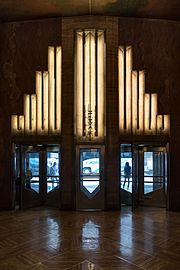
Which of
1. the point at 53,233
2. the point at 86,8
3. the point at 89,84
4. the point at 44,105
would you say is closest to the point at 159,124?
the point at 89,84

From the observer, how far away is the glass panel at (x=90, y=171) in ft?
27.0

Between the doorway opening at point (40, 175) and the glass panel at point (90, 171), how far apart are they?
37.5 inches

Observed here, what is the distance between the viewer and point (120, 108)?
27.2 feet

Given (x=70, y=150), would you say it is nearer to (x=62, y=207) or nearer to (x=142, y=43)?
(x=62, y=207)

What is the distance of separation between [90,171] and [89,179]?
227mm

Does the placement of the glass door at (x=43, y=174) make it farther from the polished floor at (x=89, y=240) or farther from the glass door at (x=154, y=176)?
the glass door at (x=154, y=176)

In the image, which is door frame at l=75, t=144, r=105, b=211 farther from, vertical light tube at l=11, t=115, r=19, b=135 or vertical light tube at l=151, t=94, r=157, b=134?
vertical light tube at l=11, t=115, r=19, b=135

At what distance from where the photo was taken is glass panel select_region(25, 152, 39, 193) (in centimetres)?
873

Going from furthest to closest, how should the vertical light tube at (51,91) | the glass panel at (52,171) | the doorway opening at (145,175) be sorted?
the glass panel at (52,171)
the doorway opening at (145,175)
the vertical light tube at (51,91)

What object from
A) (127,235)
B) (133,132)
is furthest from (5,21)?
(127,235)

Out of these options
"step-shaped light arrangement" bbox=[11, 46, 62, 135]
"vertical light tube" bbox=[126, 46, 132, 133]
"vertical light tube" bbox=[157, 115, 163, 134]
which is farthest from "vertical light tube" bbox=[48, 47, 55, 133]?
"vertical light tube" bbox=[157, 115, 163, 134]

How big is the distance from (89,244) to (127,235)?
0.92 m

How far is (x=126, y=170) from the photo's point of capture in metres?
8.95

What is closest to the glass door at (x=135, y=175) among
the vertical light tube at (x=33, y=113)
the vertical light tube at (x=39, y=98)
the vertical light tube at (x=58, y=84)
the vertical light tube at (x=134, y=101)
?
the vertical light tube at (x=134, y=101)
